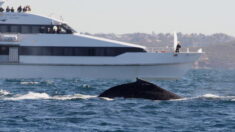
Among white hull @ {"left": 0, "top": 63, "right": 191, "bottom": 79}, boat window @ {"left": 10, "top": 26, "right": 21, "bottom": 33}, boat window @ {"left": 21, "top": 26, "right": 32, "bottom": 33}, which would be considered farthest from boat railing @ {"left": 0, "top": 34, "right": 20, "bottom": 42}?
white hull @ {"left": 0, "top": 63, "right": 191, "bottom": 79}

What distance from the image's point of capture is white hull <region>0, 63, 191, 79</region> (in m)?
65.6

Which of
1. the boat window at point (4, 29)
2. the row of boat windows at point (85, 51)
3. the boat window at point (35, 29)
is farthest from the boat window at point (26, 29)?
the row of boat windows at point (85, 51)

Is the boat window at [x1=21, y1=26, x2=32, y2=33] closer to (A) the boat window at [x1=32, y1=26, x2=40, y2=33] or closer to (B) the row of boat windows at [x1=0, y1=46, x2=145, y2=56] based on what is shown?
(A) the boat window at [x1=32, y1=26, x2=40, y2=33]

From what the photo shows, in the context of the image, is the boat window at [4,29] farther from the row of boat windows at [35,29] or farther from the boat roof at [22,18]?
the boat roof at [22,18]

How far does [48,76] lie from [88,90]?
Result: 55.1 feet

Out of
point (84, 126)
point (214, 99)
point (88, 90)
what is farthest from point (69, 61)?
point (84, 126)

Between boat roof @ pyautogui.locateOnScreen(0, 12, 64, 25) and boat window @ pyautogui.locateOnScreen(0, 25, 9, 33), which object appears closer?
boat roof @ pyautogui.locateOnScreen(0, 12, 64, 25)

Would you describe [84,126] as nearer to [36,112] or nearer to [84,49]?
[36,112]

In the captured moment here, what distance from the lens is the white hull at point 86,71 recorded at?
6556cm

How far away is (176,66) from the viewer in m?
66.5

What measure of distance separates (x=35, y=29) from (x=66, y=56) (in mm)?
3726

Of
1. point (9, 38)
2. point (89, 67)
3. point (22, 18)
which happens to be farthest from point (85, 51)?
point (9, 38)

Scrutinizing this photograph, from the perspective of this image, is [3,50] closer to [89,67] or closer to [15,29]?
[15,29]

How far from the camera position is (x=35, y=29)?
66.1m
